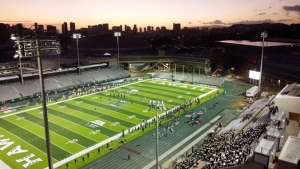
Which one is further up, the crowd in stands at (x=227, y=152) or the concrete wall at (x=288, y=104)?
the concrete wall at (x=288, y=104)

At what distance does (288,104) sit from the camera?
25078mm

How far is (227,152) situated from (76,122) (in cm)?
2050

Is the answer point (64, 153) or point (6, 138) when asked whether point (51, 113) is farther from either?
point (64, 153)

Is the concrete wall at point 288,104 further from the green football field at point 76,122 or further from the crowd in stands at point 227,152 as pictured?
the green football field at point 76,122

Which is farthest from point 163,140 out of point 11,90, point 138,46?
point 138,46

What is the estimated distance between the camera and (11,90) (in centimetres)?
4341

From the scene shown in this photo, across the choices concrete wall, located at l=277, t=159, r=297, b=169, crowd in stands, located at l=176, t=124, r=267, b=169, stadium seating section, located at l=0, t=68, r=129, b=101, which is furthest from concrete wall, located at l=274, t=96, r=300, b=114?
stadium seating section, located at l=0, t=68, r=129, b=101

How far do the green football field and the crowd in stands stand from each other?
10856 millimetres

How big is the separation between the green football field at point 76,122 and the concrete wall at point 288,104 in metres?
15.5

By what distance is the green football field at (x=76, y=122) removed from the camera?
2363cm

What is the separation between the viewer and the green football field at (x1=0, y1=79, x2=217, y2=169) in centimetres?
2363

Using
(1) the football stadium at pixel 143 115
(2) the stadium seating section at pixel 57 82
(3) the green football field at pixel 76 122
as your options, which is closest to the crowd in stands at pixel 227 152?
(1) the football stadium at pixel 143 115

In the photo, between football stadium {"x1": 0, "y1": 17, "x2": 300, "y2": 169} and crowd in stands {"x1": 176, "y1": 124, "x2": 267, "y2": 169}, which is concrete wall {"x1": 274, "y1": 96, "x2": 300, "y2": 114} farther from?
crowd in stands {"x1": 176, "y1": 124, "x2": 267, "y2": 169}

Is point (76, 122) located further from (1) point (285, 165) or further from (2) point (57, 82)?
(1) point (285, 165)
